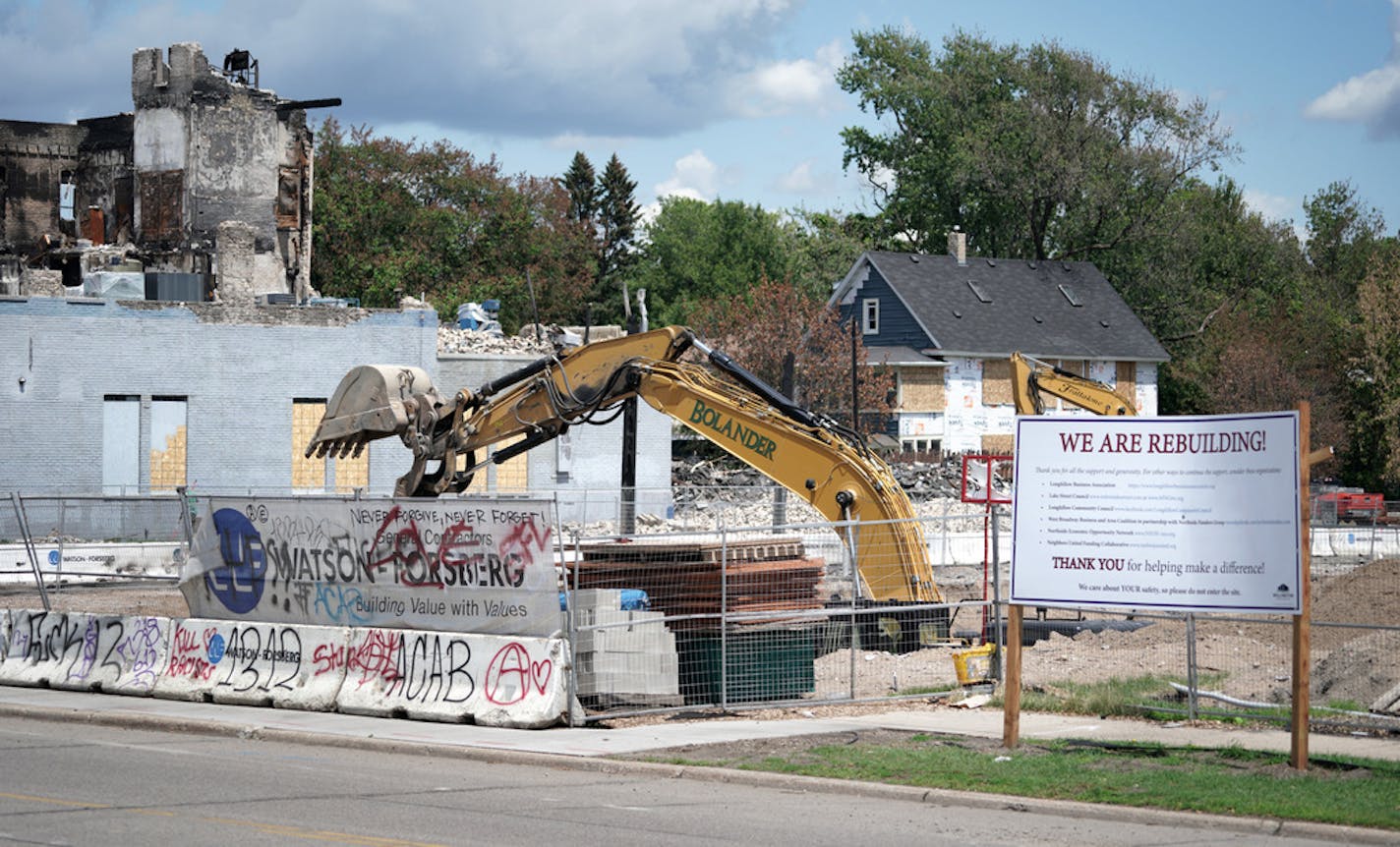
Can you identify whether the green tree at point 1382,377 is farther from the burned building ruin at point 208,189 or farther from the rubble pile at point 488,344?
the burned building ruin at point 208,189

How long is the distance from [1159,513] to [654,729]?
530 cm

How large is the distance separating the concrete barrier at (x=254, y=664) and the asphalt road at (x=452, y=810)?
2656 millimetres

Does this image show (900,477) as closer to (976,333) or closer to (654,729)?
(976,333)

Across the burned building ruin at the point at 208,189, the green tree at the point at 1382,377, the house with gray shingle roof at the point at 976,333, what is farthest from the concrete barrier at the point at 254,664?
the green tree at the point at 1382,377

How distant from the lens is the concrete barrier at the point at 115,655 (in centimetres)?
1820

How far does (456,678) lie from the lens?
52.2ft

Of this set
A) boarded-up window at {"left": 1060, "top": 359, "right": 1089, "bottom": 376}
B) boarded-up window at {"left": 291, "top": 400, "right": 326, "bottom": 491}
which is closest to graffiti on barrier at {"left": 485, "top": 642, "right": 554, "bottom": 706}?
boarded-up window at {"left": 291, "top": 400, "right": 326, "bottom": 491}

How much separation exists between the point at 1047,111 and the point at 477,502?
68769 mm

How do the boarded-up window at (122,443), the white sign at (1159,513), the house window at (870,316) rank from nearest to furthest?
the white sign at (1159,513) → the boarded-up window at (122,443) → the house window at (870,316)

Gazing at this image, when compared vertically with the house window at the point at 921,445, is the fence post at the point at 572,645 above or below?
below

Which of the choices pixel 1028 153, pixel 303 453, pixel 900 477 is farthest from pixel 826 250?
pixel 303 453

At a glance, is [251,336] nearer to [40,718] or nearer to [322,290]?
[40,718]

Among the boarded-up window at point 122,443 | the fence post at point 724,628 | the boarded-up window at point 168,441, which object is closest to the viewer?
the fence post at point 724,628

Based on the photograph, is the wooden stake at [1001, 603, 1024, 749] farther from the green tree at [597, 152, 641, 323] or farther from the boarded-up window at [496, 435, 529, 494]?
the green tree at [597, 152, 641, 323]
